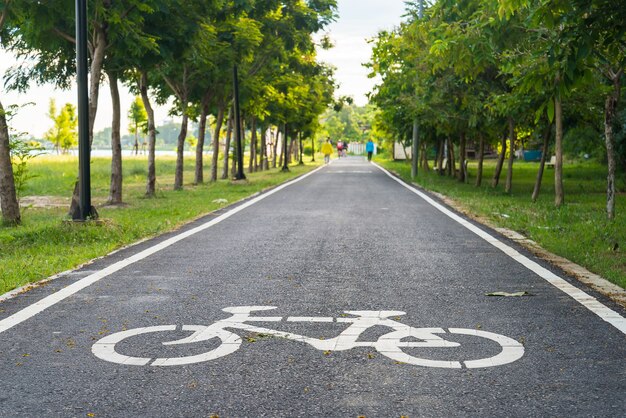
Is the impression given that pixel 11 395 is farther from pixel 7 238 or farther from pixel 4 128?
pixel 4 128

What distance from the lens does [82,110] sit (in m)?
12.4

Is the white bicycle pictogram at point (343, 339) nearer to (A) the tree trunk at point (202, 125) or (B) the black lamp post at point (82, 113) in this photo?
(B) the black lamp post at point (82, 113)

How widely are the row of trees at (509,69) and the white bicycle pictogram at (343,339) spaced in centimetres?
337

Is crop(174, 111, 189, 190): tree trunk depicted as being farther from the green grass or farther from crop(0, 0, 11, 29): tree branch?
crop(0, 0, 11, 29): tree branch

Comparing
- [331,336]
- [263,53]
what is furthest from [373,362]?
[263,53]

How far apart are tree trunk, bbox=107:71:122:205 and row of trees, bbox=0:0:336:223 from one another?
0.08 ft

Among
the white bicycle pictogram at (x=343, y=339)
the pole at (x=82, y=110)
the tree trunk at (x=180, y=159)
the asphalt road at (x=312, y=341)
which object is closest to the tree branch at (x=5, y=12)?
the pole at (x=82, y=110)

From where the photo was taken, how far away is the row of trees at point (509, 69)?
8320 millimetres

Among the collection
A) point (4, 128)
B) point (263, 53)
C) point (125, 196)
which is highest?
point (263, 53)

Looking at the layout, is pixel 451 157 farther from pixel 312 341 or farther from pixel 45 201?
pixel 312 341

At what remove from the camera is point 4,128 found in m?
14.5

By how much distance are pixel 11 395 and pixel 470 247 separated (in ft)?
25.1

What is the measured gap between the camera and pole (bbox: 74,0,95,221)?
12148mm

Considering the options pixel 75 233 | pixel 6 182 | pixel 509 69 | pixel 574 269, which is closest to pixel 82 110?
pixel 75 233
